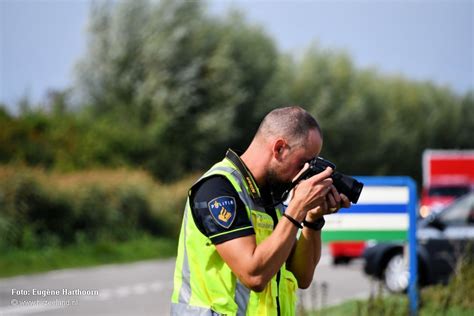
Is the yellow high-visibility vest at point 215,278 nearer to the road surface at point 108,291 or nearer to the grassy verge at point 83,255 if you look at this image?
the road surface at point 108,291

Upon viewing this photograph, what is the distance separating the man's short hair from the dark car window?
39.4 ft

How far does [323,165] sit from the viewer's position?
3.95 m

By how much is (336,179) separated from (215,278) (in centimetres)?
60

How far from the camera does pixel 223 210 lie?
3.88 m

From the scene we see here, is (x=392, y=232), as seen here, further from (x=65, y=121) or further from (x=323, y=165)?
(x=65, y=121)

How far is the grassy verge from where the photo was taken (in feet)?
67.7

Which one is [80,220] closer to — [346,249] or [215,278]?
[346,249]

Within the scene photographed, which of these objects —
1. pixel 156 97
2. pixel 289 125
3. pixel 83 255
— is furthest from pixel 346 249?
pixel 156 97

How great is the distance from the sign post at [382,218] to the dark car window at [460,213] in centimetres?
545

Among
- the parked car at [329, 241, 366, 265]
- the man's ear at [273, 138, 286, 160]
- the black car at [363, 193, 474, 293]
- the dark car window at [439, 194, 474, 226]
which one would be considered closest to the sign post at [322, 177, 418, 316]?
the black car at [363, 193, 474, 293]

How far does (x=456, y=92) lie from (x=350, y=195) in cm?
9121

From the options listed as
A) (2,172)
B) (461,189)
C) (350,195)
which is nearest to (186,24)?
(461,189)

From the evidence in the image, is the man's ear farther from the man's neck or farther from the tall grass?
the tall grass

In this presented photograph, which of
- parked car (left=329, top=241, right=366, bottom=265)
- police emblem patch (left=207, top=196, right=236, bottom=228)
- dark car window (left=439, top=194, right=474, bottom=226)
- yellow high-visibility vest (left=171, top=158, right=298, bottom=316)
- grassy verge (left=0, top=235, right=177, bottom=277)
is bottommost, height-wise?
yellow high-visibility vest (left=171, top=158, right=298, bottom=316)
